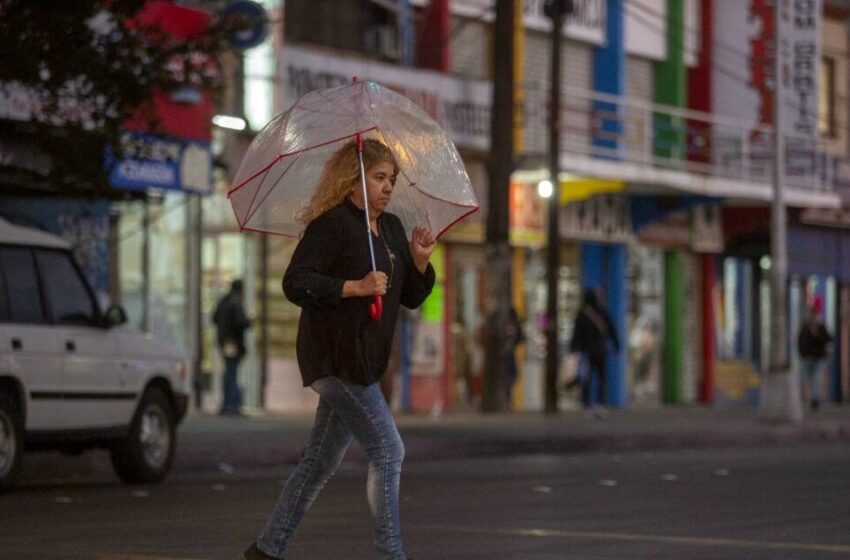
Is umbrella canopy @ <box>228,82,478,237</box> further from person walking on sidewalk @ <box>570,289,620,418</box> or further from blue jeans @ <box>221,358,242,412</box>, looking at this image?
person walking on sidewalk @ <box>570,289,620,418</box>

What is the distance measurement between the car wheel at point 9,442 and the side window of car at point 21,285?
29.7 inches

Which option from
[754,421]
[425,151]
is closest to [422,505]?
[425,151]

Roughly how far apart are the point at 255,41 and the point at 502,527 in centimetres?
1362

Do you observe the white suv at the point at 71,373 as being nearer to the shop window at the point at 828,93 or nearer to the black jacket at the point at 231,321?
the black jacket at the point at 231,321

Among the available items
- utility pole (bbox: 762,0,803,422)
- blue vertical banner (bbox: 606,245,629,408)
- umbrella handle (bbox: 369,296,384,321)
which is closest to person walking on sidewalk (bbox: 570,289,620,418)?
utility pole (bbox: 762,0,803,422)

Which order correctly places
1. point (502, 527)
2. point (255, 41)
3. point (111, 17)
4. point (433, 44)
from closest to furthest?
point (502, 527)
point (111, 17)
point (255, 41)
point (433, 44)

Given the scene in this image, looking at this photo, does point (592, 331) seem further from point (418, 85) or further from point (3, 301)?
point (3, 301)

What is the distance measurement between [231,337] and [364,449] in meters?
18.2

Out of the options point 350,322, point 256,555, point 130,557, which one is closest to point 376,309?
point 350,322

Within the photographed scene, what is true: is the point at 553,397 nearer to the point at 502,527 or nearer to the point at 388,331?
the point at 502,527

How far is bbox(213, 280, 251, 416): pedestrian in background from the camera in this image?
27.0 meters

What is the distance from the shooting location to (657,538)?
12109 millimetres

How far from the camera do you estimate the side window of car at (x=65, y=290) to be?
16.4 m

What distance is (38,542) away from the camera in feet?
38.1
